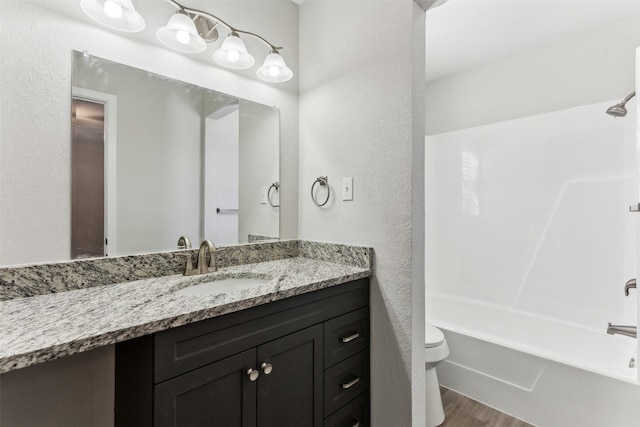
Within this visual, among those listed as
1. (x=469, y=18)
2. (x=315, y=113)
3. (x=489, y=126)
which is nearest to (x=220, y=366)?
(x=315, y=113)

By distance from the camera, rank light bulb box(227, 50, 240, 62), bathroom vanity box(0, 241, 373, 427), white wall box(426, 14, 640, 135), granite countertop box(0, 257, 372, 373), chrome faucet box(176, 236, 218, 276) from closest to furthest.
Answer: granite countertop box(0, 257, 372, 373)
bathroom vanity box(0, 241, 373, 427)
chrome faucet box(176, 236, 218, 276)
light bulb box(227, 50, 240, 62)
white wall box(426, 14, 640, 135)

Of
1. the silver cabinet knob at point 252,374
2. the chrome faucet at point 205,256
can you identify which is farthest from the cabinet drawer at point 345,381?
the chrome faucet at point 205,256

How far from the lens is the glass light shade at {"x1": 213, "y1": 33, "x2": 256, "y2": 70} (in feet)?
4.66

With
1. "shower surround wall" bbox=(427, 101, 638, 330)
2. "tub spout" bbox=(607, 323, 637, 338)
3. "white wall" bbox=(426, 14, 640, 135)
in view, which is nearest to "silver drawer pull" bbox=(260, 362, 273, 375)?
"tub spout" bbox=(607, 323, 637, 338)

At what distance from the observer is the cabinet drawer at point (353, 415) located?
1277mm

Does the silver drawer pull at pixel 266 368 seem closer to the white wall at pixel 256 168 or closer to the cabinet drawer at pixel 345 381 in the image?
the cabinet drawer at pixel 345 381

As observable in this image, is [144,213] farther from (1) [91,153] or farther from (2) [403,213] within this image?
(2) [403,213]

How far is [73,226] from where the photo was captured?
110 cm

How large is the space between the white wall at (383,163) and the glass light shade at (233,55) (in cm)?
46

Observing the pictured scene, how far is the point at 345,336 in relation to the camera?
1.33 m

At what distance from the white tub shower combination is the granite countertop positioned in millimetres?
1439

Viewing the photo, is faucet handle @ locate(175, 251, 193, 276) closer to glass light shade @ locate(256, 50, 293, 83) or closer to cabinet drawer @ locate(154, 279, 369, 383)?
cabinet drawer @ locate(154, 279, 369, 383)

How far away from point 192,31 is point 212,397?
1.41m

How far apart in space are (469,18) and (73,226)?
247 cm
